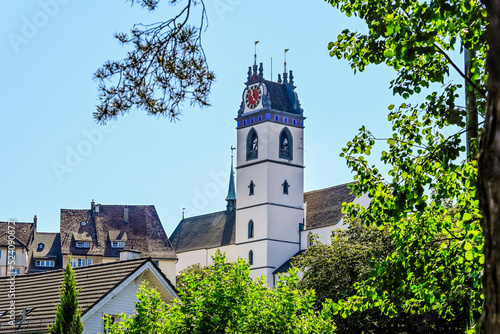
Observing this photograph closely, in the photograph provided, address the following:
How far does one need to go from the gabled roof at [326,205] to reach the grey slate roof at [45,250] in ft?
84.9

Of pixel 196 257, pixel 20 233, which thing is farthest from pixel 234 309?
pixel 196 257

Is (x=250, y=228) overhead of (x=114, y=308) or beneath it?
overhead

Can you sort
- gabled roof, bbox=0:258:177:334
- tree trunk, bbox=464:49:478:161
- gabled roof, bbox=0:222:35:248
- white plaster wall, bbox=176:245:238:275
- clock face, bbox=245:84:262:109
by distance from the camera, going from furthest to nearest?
white plaster wall, bbox=176:245:238:275
clock face, bbox=245:84:262:109
gabled roof, bbox=0:222:35:248
gabled roof, bbox=0:258:177:334
tree trunk, bbox=464:49:478:161

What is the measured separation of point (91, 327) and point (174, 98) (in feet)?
63.1

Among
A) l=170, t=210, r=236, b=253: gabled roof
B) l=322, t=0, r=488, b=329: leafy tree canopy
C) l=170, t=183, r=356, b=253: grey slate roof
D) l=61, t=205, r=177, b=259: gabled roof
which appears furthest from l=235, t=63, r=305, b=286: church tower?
l=322, t=0, r=488, b=329: leafy tree canopy

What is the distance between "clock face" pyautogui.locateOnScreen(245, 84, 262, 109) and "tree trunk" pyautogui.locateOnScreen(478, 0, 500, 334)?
85872mm

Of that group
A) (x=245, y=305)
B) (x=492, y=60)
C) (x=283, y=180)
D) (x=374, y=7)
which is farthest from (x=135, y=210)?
(x=492, y=60)

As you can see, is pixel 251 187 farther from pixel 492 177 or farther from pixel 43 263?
pixel 492 177

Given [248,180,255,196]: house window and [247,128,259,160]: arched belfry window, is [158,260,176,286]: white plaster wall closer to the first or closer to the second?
[248,180,255,196]: house window

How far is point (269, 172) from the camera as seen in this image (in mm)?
86625

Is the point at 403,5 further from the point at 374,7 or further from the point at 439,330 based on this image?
the point at 439,330

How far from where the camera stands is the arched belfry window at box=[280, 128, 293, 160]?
88.4m

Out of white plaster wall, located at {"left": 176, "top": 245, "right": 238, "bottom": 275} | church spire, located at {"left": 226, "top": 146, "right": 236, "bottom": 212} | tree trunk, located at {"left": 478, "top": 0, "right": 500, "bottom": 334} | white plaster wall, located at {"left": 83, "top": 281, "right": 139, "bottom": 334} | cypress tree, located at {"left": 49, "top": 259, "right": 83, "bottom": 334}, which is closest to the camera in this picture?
tree trunk, located at {"left": 478, "top": 0, "right": 500, "bottom": 334}

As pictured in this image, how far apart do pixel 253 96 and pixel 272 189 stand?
1050cm
